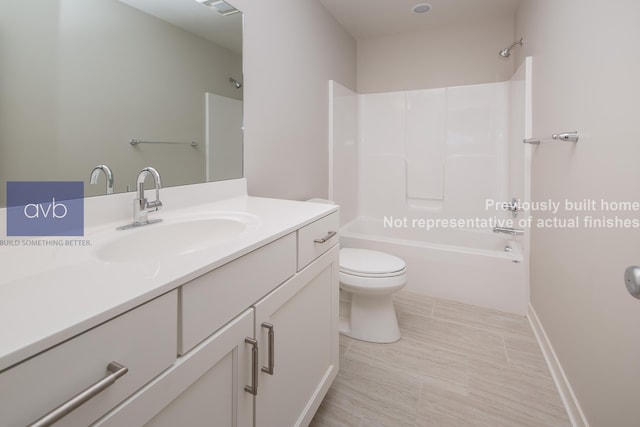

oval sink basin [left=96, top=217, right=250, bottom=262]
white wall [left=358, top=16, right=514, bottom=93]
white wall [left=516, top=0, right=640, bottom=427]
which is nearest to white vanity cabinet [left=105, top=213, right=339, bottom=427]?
oval sink basin [left=96, top=217, right=250, bottom=262]

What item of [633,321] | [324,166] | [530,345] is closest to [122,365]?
[633,321]

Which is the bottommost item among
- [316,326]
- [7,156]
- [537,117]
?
[316,326]

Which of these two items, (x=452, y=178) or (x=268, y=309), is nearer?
(x=268, y=309)

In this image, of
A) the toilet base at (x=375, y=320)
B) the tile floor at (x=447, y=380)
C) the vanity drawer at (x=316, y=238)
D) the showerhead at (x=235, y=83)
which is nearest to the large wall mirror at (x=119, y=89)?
the showerhead at (x=235, y=83)

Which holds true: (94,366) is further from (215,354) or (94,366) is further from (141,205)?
(141,205)

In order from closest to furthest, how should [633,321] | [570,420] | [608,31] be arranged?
[633,321], [608,31], [570,420]

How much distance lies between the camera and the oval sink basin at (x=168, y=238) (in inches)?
36.3

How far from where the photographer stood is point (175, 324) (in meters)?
0.61

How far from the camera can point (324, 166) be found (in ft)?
8.71

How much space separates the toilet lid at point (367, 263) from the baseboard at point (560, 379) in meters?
0.85

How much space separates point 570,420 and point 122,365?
1.68 m

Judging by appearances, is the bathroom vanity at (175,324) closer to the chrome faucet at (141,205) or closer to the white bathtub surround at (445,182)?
the chrome faucet at (141,205)

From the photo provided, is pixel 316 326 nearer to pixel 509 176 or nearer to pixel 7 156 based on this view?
pixel 7 156

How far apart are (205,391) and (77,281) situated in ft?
1.15
